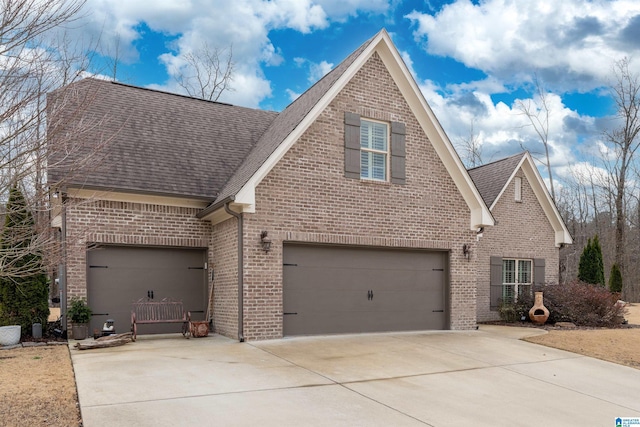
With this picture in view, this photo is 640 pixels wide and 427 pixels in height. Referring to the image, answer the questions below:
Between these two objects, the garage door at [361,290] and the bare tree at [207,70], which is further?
the bare tree at [207,70]

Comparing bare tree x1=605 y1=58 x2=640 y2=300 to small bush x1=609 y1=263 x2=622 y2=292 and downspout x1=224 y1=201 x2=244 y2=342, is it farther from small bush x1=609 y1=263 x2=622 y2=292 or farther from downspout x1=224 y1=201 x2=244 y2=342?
downspout x1=224 y1=201 x2=244 y2=342

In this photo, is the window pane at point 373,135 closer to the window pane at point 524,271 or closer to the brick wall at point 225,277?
the brick wall at point 225,277

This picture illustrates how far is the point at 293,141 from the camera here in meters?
11.2

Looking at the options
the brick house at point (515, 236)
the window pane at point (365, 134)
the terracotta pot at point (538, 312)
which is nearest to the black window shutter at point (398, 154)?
Answer: the window pane at point (365, 134)

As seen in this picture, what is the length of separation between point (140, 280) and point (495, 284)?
11370 millimetres

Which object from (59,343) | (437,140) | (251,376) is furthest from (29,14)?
(437,140)

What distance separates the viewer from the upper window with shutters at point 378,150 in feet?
39.7

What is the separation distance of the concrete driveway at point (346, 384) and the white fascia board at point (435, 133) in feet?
12.6

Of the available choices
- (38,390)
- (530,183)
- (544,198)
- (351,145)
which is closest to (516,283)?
(544,198)

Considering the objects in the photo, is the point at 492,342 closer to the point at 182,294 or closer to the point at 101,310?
the point at 182,294

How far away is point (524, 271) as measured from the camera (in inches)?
703

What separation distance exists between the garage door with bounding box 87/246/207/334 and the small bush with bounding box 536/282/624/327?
35.8ft

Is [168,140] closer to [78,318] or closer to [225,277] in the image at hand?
[225,277]

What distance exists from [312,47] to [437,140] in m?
9.03
